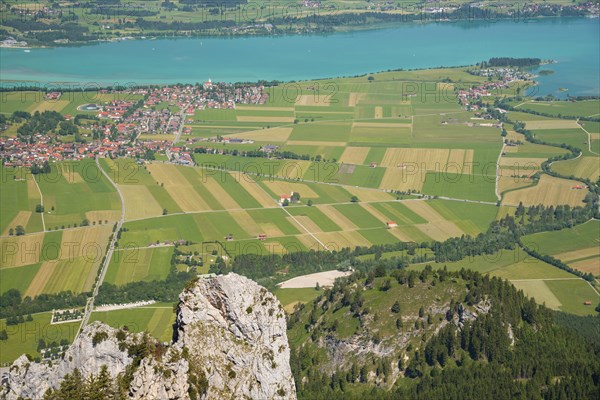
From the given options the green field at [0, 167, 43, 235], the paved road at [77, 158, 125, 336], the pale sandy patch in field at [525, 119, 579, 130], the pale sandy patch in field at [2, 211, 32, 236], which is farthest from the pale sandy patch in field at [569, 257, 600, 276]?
the pale sandy patch in field at [525, 119, 579, 130]

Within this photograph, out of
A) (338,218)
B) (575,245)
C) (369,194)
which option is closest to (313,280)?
(338,218)

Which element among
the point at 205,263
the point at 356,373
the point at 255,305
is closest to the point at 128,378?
the point at 255,305

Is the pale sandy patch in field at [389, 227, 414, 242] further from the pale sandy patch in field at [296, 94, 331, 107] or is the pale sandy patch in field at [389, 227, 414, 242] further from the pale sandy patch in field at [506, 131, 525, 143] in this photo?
the pale sandy patch in field at [296, 94, 331, 107]

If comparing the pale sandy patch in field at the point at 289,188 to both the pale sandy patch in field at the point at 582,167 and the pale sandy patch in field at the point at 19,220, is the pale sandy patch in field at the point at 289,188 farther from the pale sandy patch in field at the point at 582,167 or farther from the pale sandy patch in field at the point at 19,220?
the pale sandy patch in field at the point at 582,167

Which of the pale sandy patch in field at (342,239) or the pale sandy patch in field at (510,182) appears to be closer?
the pale sandy patch in field at (342,239)

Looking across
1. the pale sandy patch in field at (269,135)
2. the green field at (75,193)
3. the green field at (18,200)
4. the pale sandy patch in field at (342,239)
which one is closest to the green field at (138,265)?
the green field at (75,193)

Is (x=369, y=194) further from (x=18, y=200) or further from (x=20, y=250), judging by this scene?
(x=20, y=250)
